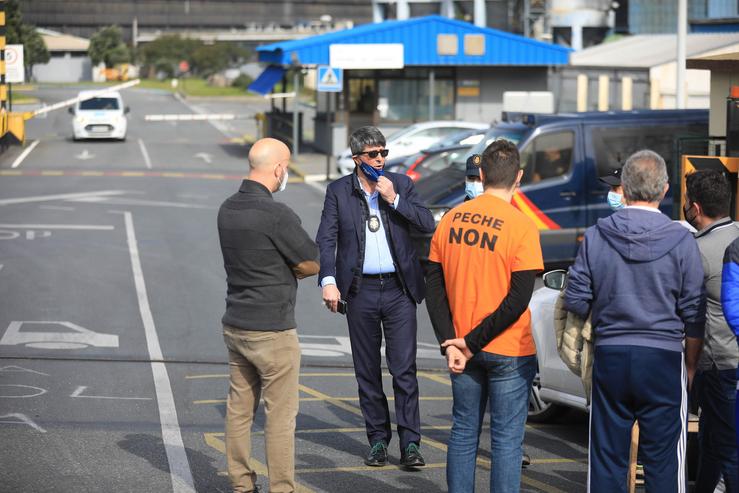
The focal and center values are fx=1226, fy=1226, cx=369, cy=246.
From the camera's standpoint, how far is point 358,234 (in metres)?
7.32

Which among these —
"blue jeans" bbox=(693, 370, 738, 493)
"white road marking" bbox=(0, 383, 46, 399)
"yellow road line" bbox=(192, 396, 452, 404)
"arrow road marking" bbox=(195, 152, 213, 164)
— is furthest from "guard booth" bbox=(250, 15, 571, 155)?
"blue jeans" bbox=(693, 370, 738, 493)

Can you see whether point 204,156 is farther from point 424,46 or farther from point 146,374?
point 146,374

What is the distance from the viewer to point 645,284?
17.4 ft

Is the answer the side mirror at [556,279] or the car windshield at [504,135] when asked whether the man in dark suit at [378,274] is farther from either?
the car windshield at [504,135]

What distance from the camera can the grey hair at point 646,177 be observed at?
5.36m

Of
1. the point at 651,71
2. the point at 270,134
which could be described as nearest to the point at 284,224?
the point at 651,71

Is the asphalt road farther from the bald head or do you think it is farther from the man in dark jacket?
the bald head

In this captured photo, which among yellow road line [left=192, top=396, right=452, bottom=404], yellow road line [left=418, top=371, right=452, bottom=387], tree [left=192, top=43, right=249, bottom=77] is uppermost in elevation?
tree [left=192, top=43, right=249, bottom=77]

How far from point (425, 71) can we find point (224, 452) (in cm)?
3003

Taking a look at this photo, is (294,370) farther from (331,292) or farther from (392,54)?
(392,54)

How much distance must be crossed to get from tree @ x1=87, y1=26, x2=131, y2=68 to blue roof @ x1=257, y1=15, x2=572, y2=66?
7226 centimetres

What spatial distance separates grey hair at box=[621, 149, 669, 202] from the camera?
5363 mm

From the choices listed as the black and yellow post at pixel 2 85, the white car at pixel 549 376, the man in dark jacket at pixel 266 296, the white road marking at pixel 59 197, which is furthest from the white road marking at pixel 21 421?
the white road marking at pixel 59 197

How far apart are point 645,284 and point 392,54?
27953 millimetres
